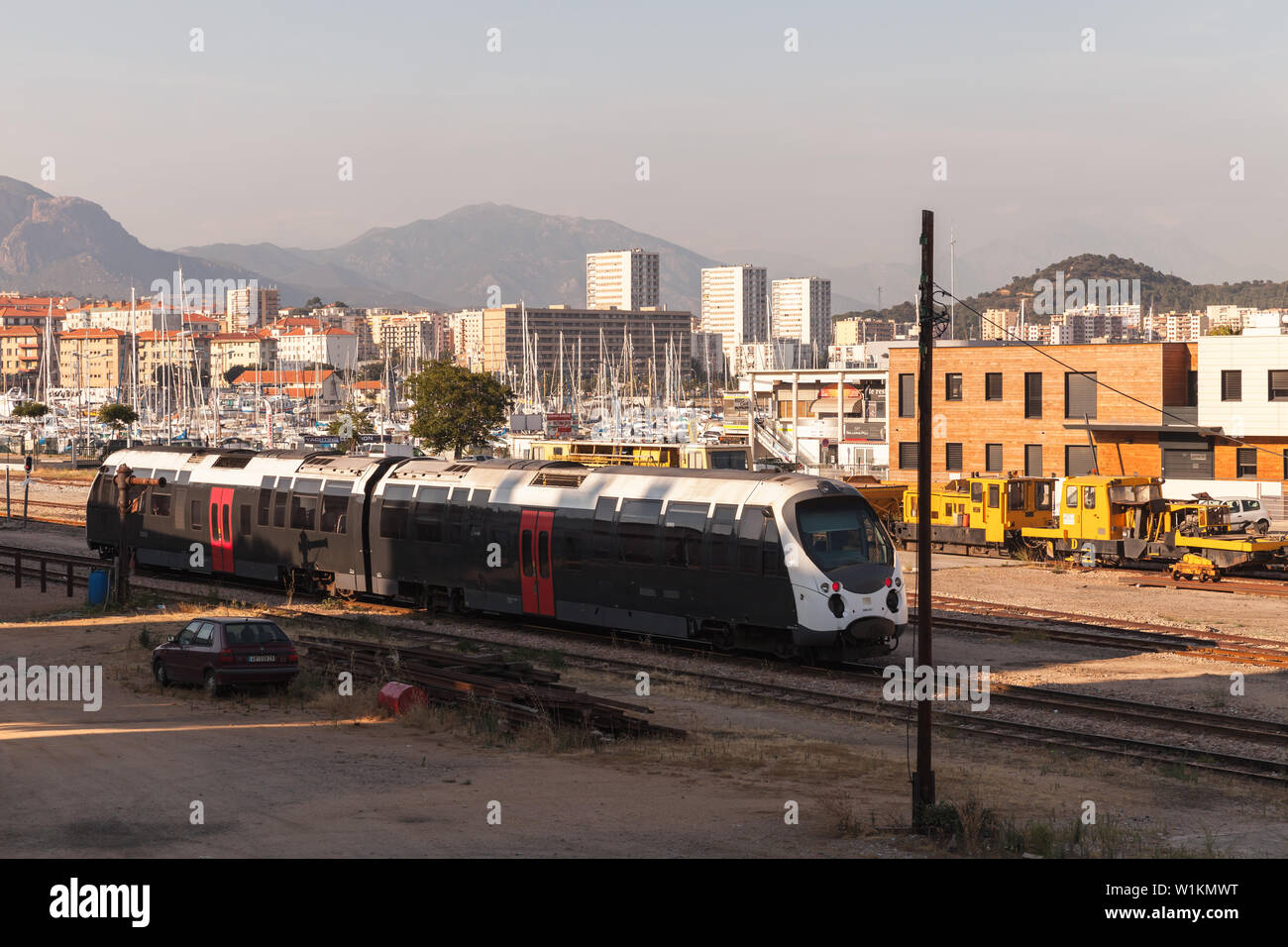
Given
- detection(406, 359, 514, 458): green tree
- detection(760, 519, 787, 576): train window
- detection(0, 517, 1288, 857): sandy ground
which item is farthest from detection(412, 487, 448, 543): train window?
detection(406, 359, 514, 458): green tree

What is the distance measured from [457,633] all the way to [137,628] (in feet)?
26.8

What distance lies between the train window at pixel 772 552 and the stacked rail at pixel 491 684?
4581mm

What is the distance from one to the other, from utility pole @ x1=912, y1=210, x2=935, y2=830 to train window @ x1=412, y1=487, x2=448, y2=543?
1855 centimetres

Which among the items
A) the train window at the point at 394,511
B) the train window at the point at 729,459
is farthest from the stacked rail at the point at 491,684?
the train window at the point at 729,459

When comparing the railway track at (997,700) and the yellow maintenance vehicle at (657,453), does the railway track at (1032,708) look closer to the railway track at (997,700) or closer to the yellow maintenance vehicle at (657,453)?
the railway track at (997,700)

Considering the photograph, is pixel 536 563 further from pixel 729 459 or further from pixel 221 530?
pixel 729 459

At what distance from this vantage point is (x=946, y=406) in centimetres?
6531

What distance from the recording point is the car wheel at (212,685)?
2378 centimetres

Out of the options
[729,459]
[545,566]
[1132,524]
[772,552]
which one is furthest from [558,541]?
[729,459]

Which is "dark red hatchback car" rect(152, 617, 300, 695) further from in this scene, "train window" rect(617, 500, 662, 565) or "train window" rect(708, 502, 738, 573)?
"train window" rect(708, 502, 738, 573)

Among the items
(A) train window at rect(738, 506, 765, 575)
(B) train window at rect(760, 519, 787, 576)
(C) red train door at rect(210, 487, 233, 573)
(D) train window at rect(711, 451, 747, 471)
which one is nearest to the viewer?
(B) train window at rect(760, 519, 787, 576)

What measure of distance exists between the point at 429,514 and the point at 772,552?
36.4 ft

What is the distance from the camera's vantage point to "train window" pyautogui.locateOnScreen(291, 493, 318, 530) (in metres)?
36.6
